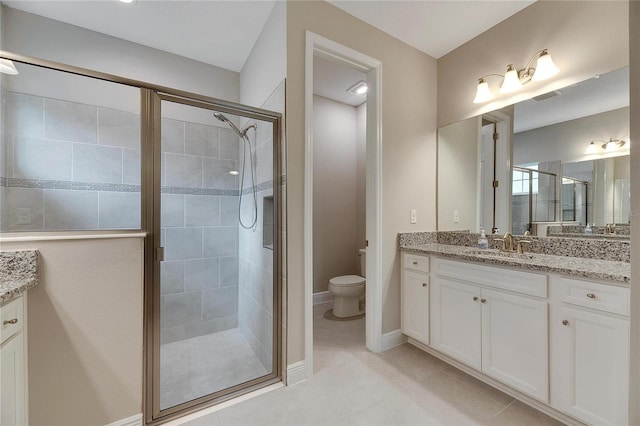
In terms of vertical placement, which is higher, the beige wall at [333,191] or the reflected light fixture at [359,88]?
the reflected light fixture at [359,88]

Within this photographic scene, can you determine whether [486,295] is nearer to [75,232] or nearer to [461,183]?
[461,183]

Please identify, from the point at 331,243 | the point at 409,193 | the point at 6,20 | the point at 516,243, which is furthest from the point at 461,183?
the point at 6,20

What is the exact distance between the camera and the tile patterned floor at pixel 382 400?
1.62 metres

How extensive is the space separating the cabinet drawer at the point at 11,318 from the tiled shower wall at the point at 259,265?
3.85 ft

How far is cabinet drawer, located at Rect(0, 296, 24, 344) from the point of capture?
1.12 m

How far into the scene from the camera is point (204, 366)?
199 cm

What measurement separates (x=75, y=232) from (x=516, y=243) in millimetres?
2861

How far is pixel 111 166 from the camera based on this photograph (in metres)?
1.68

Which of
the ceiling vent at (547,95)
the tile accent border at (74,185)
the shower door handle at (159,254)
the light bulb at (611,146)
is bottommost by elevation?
the shower door handle at (159,254)

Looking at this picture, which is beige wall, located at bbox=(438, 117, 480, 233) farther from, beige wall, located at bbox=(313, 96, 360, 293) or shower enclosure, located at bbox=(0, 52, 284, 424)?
shower enclosure, located at bbox=(0, 52, 284, 424)

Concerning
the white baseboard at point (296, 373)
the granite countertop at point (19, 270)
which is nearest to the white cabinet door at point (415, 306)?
the white baseboard at point (296, 373)

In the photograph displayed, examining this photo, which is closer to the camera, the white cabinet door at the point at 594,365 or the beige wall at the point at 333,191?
the white cabinet door at the point at 594,365

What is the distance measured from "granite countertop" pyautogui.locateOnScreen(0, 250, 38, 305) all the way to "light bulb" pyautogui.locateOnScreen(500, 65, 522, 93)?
311cm

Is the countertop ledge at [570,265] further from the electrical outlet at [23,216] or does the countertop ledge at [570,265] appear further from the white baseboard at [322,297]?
the electrical outlet at [23,216]
